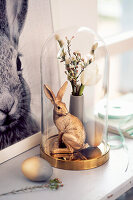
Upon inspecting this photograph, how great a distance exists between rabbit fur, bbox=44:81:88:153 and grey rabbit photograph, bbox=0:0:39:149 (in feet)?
0.27

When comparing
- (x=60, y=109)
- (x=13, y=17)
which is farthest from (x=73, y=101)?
(x=13, y=17)

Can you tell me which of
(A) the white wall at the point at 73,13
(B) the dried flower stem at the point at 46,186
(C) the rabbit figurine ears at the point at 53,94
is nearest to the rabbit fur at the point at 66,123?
(C) the rabbit figurine ears at the point at 53,94

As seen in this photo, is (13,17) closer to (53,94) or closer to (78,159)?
(53,94)

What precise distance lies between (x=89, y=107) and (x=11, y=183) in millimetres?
322

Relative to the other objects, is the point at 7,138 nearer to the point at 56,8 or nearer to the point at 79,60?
the point at 79,60

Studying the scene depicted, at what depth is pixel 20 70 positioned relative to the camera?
2.43 feet

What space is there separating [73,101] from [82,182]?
0.66 feet

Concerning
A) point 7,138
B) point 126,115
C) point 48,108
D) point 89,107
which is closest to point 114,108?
point 126,115

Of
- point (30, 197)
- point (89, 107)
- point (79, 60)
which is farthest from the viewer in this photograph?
point (89, 107)

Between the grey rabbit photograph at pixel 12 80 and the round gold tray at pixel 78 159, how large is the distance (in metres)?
0.10

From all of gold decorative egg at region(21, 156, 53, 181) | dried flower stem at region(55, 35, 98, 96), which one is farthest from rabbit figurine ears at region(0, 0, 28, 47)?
gold decorative egg at region(21, 156, 53, 181)

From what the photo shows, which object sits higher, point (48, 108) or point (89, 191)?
point (48, 108)

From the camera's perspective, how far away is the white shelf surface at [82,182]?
2.02 ft

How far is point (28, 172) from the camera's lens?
64 centimetres
